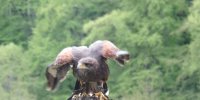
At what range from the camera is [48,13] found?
118 ft

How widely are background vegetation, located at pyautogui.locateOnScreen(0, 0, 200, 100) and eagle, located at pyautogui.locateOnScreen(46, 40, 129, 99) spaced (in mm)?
25422

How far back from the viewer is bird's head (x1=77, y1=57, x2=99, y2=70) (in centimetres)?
288

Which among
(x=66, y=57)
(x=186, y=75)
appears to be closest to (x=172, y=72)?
(x=186, y=75)

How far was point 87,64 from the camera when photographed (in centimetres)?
288

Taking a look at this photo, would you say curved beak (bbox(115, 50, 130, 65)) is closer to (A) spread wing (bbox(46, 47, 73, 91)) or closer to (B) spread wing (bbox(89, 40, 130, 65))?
(B) spread wing (bbox(89, 40, 130, 65))

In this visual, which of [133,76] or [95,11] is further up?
[95,11]

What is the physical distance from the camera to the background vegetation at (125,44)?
31141 mm

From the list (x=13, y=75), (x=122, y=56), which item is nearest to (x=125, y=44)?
(x=13, y=75)

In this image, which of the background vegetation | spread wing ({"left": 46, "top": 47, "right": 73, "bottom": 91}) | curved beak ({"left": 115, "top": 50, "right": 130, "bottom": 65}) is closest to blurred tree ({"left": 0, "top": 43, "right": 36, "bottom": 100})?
the background vegetation

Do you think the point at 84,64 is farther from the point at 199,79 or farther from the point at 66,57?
the point at 199,79

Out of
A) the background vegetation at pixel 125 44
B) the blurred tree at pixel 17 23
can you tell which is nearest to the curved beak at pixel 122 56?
Result: the background vegetation at pixel 125 44

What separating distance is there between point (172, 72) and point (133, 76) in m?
1.41

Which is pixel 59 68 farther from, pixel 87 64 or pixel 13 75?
pixel 13 75

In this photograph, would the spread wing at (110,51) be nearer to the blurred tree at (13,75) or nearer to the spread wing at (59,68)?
the spread wing at (59,68)
